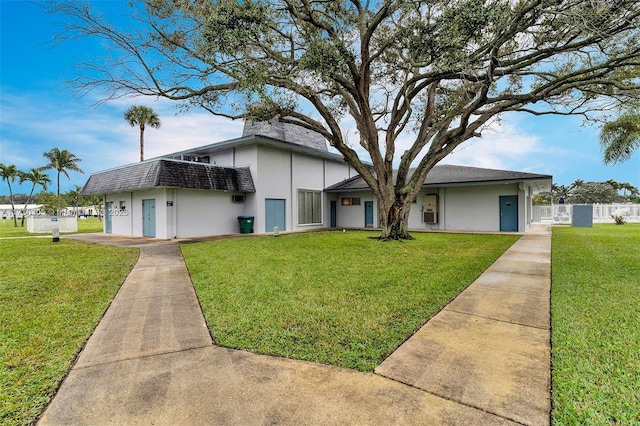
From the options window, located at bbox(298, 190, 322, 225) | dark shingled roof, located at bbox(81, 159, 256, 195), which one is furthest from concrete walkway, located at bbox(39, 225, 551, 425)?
window, located at bbox(298, 190, 322, 225)

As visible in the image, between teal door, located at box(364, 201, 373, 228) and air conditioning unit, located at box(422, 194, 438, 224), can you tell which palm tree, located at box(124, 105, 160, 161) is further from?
air conditioning unit, located at box(422, 194, 438, 224)

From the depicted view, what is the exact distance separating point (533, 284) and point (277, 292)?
4443 mm

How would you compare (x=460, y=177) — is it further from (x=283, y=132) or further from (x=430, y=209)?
(x=283, y=132)

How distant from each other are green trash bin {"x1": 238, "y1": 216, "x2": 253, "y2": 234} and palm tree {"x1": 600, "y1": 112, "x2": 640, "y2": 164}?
16.1 meters

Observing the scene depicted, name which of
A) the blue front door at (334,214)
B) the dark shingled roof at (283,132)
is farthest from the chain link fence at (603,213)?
the dark shingled roof at (283,132)

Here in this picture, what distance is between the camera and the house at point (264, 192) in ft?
47.4

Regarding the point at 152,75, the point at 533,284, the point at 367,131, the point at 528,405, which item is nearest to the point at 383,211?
the point at 367,131

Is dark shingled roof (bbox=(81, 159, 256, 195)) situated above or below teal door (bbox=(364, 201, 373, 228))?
above

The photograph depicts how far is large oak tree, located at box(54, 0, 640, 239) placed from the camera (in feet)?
26.3

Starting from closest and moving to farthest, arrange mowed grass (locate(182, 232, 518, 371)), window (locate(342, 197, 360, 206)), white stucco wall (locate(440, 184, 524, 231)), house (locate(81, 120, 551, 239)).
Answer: mowed grass (locate(182, 232, 518, 371))
house (locate(81, 120, 551, 239))
white stucco wall (locate(440, 184, 524, 231))
window (locate(342, 197, 360, 206))

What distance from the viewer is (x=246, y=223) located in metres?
16.1

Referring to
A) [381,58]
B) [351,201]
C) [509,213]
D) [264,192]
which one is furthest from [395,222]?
[351,201]

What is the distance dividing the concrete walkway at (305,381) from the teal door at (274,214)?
12837 mm

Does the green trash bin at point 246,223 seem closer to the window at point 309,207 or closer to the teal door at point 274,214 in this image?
the teal door at point 274,214
